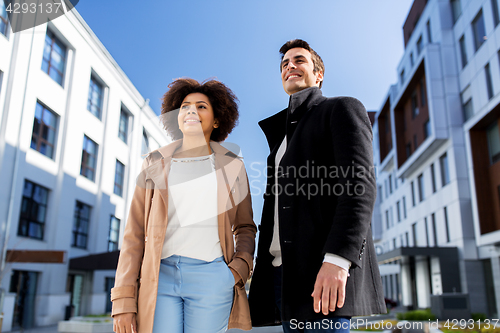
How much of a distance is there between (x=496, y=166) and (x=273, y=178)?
22664 mm

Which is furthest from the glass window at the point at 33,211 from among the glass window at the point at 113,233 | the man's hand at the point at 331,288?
the man's hand at the point at 331,288

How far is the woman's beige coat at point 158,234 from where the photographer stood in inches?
91.2

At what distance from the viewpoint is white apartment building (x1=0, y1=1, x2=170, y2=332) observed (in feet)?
51.5

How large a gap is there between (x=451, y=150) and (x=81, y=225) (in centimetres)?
2203

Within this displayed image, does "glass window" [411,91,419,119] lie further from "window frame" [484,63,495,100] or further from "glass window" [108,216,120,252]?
"glass window" [108,216,120,252]

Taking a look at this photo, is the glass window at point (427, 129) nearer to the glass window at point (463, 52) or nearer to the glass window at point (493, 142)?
the glass window at point (463, 52)

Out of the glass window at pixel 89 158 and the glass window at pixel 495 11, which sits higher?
the glass window at pixel 495 11

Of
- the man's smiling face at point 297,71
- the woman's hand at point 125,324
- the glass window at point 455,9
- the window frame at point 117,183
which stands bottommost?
the woman's hand at point 125,324

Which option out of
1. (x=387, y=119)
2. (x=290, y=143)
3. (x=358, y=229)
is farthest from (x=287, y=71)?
(x=387, y=119)

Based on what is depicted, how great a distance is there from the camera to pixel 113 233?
24.5 m

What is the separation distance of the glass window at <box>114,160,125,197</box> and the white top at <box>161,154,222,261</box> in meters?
23.1

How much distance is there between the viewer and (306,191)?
2164mm

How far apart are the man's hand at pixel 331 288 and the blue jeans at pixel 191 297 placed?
722 millimetres

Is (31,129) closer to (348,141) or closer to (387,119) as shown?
(348,141)
